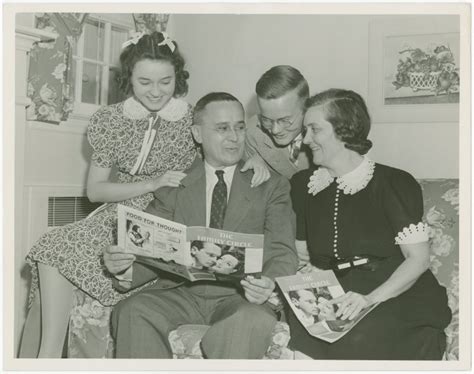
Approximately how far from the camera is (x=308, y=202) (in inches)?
97.1

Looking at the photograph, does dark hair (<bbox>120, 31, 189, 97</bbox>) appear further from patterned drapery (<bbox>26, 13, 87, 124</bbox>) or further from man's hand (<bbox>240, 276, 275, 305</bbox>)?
man's hand (<bbox>240, 276, 275, 305</bbox>)

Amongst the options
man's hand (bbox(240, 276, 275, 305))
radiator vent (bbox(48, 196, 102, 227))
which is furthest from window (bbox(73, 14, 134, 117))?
man's hand (bbox(240, 276, 275, 305))

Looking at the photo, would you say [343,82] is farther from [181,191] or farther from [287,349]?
[287,349]

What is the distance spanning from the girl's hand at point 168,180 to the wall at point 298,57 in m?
0.68

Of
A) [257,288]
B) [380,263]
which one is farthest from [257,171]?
[380,263]

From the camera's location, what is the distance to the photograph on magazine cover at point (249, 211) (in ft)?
7.29

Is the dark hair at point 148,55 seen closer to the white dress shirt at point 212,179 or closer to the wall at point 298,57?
the wall at point 298,57

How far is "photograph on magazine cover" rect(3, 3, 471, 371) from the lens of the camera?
7.29 ft

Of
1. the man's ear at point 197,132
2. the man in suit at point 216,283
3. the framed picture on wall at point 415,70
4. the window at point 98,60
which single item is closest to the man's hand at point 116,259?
the man in suit at point 216,283

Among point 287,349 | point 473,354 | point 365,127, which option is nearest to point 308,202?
point 365,127

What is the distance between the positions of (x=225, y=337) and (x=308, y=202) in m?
0.63

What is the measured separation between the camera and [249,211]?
2.42 meters

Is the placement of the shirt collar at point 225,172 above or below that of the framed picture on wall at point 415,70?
below

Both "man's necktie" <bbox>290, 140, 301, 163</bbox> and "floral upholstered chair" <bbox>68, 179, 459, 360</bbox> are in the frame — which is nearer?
"floral upholstered chair" <bbox>68, 179, 459, 360</bbox>
